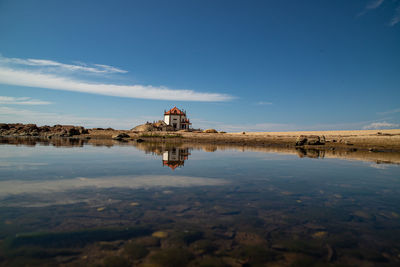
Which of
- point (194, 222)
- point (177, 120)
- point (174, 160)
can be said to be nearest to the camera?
point (194, 222)

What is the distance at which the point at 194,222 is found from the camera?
5406 millimetres

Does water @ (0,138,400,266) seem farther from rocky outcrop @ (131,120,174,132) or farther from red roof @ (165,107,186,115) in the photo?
red roof @ (165,107,186,115)

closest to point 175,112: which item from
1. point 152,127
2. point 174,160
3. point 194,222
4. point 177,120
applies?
point 177,120

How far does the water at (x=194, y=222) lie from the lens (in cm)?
406

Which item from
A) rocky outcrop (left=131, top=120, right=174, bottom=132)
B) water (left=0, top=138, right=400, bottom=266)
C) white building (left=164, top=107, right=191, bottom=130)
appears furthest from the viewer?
white building (left=164, top=107, right=191, bottom=130)

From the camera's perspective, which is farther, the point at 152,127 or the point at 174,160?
the point at 152,127

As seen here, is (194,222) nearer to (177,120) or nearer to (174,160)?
(174,160)

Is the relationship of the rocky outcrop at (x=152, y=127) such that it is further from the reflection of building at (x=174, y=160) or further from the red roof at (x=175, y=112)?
the reflection of building at (x=174, y=160)

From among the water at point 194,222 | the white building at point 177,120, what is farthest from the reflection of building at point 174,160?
the white building at point 177,120

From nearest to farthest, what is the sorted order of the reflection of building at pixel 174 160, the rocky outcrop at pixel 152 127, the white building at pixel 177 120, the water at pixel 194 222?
the water at pixel 194 222, the reflection of building at pixel 174 160, the rocky outcrop at pixel 152 127, the white building at pixel 177 120

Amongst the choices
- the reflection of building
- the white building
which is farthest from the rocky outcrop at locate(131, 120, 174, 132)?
the reflection of building

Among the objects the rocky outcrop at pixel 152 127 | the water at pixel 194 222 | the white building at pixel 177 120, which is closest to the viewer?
the water at pixel 194 222

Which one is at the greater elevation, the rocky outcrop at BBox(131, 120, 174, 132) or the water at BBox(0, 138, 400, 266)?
the rocky outcrop at BBox(131, 120, 174, 132)

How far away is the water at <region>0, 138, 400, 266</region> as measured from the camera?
4062mm
